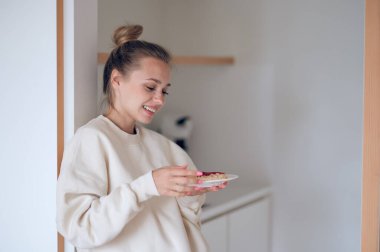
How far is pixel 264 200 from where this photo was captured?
2.61 m

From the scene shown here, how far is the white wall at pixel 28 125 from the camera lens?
4.52 feet

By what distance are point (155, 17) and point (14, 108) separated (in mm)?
1450

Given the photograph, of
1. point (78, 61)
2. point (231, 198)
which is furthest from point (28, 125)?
point (231, 198)

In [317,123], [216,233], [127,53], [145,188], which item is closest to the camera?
[145,188]

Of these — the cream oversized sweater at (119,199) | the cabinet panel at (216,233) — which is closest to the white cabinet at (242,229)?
the cabinet panel at (216,233)

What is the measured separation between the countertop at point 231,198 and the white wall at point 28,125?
86cm

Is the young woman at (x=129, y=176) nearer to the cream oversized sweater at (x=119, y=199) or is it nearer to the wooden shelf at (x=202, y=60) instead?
the cream oversized sweater at (x=119, y=199)

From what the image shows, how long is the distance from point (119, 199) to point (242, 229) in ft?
4.55

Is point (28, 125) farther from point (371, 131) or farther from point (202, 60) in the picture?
point (202, 60)

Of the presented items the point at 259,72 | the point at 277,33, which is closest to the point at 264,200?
the point at 259,72

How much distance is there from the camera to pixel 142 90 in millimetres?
1350

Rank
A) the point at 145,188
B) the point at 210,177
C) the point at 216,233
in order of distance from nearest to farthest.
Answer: the point at 145,188 → the point at 210,177 → the point at 216,233

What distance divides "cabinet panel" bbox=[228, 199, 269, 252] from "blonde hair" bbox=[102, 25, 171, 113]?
3.61ft

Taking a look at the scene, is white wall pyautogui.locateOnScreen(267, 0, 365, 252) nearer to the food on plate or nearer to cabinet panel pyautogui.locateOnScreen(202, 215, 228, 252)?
cabinet panel pyautogui.locateOnScreen(202, 215, 228, 252)
